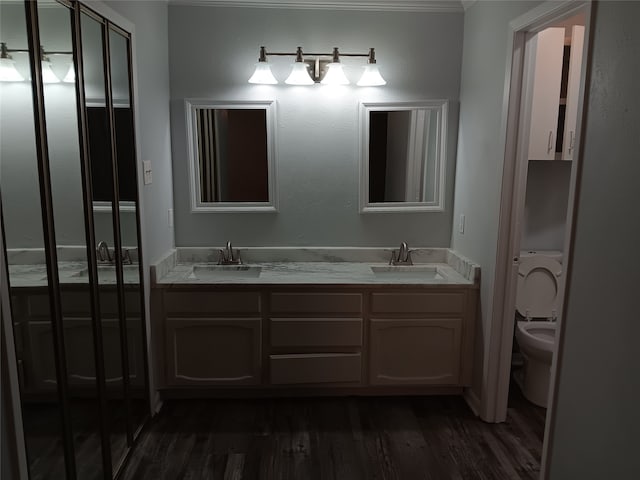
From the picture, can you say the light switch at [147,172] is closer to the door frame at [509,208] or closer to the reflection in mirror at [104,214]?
the reflection in mirror at [104,214]

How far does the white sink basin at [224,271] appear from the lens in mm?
3188

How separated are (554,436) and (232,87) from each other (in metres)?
2.53

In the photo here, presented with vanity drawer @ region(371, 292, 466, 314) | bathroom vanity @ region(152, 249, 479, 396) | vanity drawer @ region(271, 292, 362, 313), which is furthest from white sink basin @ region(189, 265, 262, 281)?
vanity drawer @ region(371, 292, 466, 314)

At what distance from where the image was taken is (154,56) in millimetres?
2803

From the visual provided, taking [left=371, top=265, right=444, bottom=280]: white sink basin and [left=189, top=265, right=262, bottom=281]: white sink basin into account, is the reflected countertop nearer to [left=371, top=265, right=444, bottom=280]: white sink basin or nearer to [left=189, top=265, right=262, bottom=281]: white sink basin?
[left=189, top=265, right=262, bottom=281]: white sink basin

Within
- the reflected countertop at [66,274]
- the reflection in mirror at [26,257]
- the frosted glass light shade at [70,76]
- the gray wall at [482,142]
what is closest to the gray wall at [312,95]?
the gray wall at [482,142]

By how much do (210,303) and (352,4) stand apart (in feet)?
6.48

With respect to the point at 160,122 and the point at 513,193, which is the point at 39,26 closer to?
the point at 160,122

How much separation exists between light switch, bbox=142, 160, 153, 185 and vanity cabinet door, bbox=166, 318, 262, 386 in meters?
0.81

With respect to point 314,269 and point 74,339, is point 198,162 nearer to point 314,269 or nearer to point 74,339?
point 314,269

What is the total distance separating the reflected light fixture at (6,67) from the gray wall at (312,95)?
174 cm

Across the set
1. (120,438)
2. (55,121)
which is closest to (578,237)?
(55,121)

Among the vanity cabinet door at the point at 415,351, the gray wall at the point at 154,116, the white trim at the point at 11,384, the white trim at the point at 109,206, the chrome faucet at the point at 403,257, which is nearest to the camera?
the white trim at the point at 11,384

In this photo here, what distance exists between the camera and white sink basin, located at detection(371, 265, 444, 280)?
3.27m
